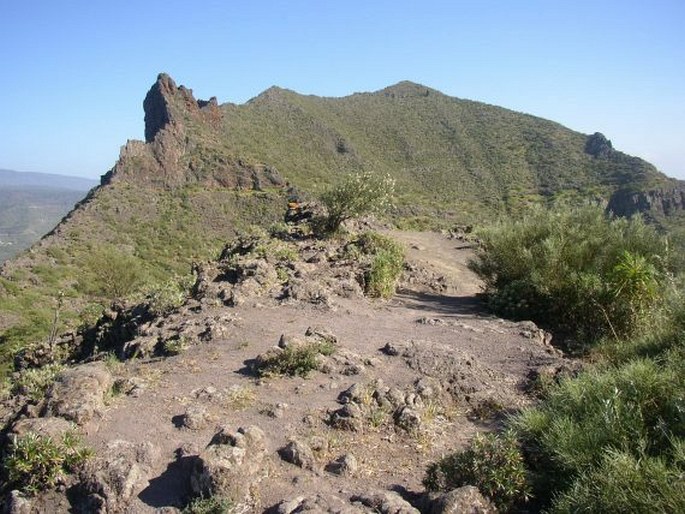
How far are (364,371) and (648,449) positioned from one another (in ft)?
13.7

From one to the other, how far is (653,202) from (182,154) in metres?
42.9

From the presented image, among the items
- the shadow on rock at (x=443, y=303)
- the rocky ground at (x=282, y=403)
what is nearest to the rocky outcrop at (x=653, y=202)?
the shadow on rock at (x=443, y=303)

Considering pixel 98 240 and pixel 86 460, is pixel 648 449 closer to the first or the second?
pixel 86 460

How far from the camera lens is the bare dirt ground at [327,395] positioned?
562 centimetres

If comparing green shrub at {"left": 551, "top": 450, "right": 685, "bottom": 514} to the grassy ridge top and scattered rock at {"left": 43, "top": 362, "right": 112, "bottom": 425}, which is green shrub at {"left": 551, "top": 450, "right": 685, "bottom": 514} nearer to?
scattered rock at {"left": 43, "top": 362, "right": 112, "bottom": 425}

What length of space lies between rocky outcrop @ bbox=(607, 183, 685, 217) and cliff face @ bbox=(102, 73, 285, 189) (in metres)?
31.7

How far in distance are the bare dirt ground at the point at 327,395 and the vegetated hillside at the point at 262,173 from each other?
18442 millimetres

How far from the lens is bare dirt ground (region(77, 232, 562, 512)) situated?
18.5ft

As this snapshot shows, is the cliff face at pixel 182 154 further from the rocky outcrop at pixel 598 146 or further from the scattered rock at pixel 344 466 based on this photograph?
the scattered rock at pixel 344 466

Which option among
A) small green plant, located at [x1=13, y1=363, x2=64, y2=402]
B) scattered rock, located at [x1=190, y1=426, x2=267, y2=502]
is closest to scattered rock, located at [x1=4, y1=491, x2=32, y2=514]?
scattered rock, located at [x1=190, y1=426, x2=267, y2=502]

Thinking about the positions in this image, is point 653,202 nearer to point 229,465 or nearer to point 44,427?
point 229,465

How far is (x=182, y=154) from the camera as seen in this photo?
53031mm

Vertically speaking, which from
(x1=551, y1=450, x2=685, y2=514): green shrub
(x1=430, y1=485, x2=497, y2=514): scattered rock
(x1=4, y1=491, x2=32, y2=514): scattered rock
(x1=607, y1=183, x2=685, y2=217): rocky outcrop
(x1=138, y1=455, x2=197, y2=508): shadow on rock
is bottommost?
(x1=4, y1=491, x2=32, y2=514): scattered rock

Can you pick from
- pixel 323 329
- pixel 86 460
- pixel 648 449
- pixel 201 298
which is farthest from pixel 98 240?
pixel 648 449
